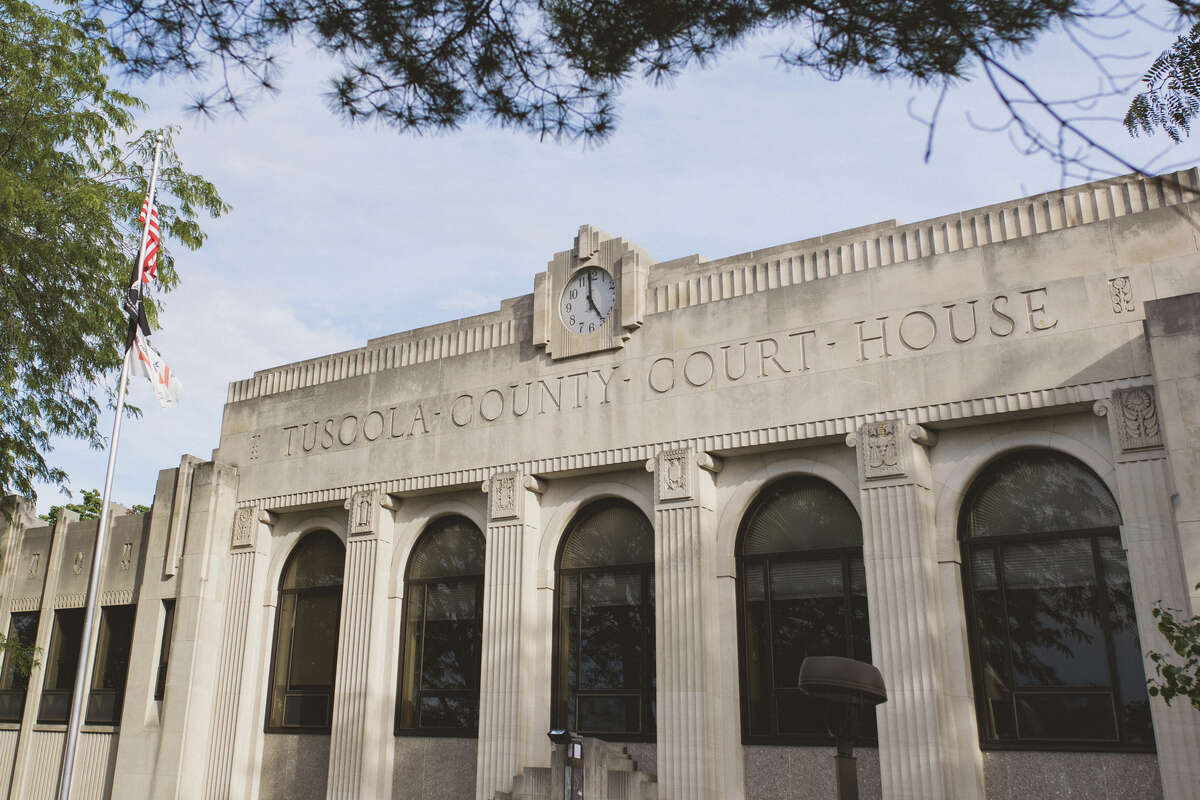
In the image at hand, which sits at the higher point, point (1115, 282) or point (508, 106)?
point (1115, 282)

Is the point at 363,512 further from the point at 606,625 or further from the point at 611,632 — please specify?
the point at 611,632

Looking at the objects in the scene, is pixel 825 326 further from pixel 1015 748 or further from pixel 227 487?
pixel 227 487

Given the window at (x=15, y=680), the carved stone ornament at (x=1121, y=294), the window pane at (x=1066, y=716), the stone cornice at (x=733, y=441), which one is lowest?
the window pane at (x=1066, y=716)

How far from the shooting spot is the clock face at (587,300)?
1902 centimetres

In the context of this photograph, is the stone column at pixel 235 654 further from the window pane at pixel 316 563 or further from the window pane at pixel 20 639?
the window pane at pixel 20 639

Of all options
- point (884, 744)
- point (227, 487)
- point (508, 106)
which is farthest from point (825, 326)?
point (227, 487)

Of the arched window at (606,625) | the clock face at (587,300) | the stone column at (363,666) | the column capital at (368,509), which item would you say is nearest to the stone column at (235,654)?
the stone column at (363,666)

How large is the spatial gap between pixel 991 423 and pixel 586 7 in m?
10.0

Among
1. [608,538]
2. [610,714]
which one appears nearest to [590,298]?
[608,538]

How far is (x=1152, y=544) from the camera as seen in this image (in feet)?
44.5

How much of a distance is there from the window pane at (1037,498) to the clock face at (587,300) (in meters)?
6.95

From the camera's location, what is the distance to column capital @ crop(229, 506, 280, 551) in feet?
71.6

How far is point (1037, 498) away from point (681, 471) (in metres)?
5.24

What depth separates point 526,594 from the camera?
1817cm
